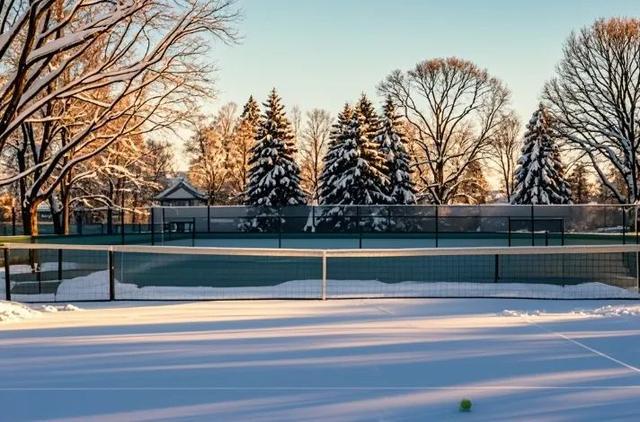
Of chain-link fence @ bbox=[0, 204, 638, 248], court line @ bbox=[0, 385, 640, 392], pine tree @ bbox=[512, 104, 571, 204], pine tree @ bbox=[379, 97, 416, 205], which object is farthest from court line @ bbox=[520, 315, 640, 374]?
pine tree @ bbox=[512, 104, 571, 204]

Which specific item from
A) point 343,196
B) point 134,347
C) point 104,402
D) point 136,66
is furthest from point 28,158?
point 104,402

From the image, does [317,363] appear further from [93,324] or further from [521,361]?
[93,324]

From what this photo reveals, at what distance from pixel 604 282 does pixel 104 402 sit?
1421 cm

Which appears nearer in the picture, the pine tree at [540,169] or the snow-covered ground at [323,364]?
the snow-covered ground at [323,364]

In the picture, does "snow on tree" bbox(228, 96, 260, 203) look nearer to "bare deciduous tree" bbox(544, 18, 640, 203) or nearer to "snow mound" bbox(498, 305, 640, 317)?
"bare deciduous tree" bbox(544, 18, 640, 203)

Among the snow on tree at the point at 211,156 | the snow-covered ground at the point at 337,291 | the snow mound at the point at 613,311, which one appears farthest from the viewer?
the snow on tree at the point at 211,156

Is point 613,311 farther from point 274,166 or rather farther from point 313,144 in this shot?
point 313,144

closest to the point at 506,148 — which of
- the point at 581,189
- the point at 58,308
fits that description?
the point at 581,189

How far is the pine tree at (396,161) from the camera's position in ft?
149

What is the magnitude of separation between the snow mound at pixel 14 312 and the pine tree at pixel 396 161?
35665 mm

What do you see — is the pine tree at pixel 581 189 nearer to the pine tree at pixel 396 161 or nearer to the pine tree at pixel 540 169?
the pine tree at pixel 540 169

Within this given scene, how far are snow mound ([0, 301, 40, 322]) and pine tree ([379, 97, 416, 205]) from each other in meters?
35.7

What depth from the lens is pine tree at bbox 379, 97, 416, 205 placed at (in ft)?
→ 149

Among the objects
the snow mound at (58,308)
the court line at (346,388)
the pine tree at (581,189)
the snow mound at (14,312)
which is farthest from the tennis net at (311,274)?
the pine tree at (581,189)
